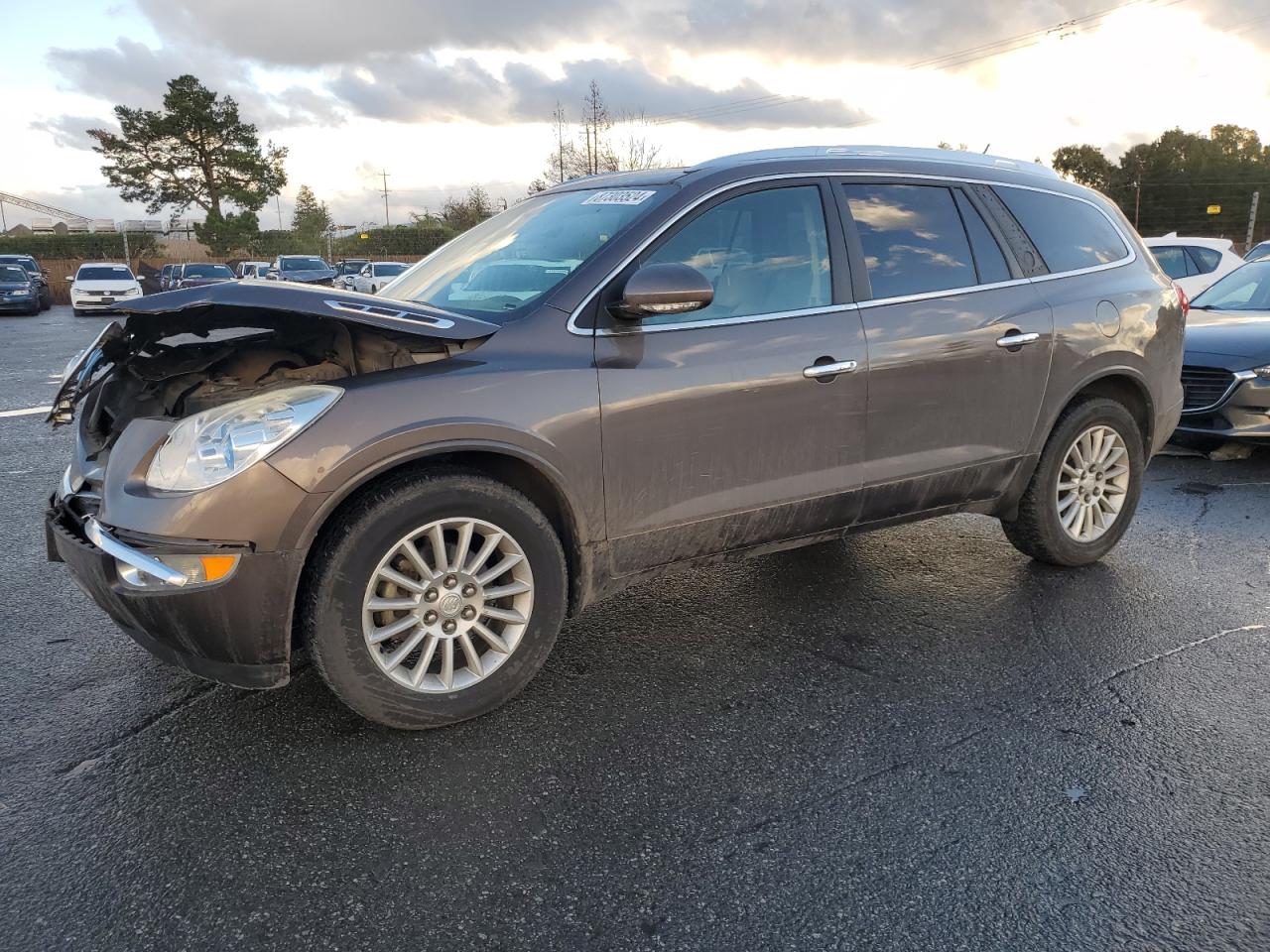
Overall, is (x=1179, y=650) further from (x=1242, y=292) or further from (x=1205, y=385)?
(x=1242, y=292)

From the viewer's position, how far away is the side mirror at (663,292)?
3.06 meters

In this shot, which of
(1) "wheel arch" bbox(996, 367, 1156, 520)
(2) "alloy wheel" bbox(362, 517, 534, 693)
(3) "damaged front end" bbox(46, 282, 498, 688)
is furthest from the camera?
(1) "wheel arch" bbox(996, 367, 1156, 520)

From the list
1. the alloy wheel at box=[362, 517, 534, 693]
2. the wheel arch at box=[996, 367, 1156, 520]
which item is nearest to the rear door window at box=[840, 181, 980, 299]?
the wheel arch at box=[996, 367, 1156, 520]

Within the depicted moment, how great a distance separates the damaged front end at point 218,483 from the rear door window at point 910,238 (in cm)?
167

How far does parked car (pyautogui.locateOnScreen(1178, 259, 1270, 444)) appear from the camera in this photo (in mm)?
6680

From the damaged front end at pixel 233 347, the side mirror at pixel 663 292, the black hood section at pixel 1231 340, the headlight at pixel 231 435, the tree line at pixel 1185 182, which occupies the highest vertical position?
the tree line at pixel 1185 182

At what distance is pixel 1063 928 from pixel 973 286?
2.64 m

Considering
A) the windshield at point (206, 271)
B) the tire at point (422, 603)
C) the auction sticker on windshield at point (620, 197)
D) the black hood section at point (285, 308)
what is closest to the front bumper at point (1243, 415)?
the auction sticker on windshield at point (620, 197)

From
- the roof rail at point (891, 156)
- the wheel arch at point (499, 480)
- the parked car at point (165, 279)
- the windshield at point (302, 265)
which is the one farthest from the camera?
the windshield at point (302, 265)

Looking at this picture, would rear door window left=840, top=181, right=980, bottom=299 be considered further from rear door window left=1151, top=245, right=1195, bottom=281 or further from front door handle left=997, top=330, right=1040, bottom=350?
rear door window left=1151, top=245, right=1195, bottom=281

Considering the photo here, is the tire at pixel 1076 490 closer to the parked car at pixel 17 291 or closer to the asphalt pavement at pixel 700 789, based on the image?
the asphalt pavement at pixel 700 789

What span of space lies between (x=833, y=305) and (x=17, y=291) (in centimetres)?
3069

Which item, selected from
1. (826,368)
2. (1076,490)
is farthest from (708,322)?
(1076,490)

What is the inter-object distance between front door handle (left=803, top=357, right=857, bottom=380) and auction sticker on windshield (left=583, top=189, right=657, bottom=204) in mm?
890
